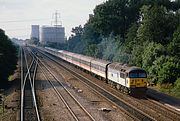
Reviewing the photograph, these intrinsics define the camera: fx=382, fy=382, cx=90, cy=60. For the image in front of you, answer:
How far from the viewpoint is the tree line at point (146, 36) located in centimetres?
4619

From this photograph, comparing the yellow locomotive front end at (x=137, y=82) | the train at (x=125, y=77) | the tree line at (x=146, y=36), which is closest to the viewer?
the yellow locomotive front end at (x=137, y=82)

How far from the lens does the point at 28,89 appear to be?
4547cm

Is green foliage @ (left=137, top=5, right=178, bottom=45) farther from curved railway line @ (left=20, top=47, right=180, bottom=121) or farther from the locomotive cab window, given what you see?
the locomotive cab window

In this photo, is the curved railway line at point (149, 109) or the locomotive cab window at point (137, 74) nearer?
the curved railway line at point (149, 109)

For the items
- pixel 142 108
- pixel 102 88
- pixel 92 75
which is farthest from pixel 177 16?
pixel 142 108

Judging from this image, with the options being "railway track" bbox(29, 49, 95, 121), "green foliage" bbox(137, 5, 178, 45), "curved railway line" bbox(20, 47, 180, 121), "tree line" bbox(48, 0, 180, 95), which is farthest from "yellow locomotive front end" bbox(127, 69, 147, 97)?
"green foliage" bbox(137, 5, 178, 45)

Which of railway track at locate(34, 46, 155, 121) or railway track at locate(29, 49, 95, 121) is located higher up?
railway track at locate(34, 46, 155, 121)

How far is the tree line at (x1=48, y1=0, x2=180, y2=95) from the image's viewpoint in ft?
152

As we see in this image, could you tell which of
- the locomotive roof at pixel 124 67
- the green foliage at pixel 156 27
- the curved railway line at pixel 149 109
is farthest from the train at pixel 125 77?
the green foliage at pixel 156 27

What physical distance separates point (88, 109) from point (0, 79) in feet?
69.7

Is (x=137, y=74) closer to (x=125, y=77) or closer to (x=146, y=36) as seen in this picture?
(x=125, y=77)

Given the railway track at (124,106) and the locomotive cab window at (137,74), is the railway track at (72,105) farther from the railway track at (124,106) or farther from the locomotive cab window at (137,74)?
the locomotive cab window at (137,74)

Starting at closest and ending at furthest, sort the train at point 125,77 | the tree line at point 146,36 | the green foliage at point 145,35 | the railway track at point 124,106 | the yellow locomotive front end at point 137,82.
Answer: the railway track at point 124,106, the yellow locomotive front end at point 137,82, the train at point 125,77, the tree line at point 146,36, the green foliage at point 145,35

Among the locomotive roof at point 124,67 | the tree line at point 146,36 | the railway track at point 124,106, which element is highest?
the tree line at point 146,36
